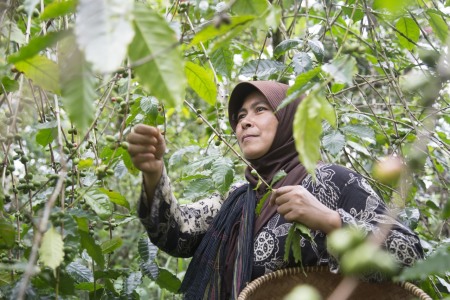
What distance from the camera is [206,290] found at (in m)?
2.04

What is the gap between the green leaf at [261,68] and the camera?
7.52 ft

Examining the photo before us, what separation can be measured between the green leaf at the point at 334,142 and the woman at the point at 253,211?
3.3 inches

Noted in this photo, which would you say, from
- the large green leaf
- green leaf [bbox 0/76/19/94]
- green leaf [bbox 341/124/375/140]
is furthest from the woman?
the large green leaf

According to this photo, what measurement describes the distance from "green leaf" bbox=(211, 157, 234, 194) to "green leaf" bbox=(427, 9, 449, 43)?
0.83 m

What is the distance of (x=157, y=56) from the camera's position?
927 millimetres

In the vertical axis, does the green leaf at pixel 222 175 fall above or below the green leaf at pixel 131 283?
above

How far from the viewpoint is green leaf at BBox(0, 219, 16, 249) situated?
5.03 ft

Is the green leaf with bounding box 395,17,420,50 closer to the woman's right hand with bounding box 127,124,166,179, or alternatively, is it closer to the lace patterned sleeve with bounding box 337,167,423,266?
the lace patterned sleeve with bounding box 337,167,423,266

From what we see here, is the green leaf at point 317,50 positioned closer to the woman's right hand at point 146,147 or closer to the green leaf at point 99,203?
the woman's right hand at point 146,147

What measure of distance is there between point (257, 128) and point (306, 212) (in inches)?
21.3

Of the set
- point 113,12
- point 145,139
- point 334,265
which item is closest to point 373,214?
point 334,265

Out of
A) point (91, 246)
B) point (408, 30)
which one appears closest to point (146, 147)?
point (91, 246)

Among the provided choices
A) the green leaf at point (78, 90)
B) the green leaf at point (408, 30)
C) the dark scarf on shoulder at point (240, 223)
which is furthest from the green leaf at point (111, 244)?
the green leaf at point (408, 30)

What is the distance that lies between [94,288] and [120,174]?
508 mm
